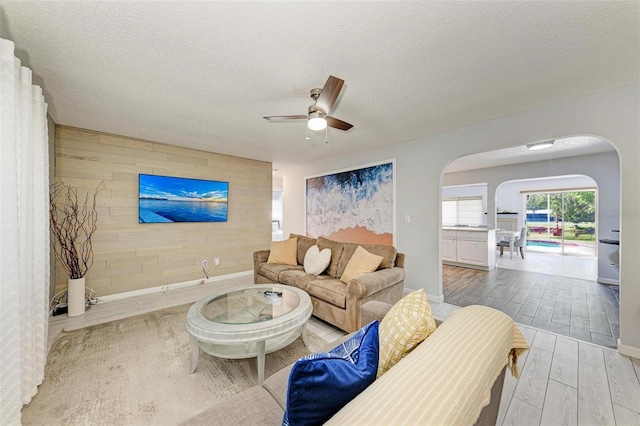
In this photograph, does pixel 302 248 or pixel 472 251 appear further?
pixel 472 251

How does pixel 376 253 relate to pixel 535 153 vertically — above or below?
below

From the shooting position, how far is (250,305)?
2230 millimetres

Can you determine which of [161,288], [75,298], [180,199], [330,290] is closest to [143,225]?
[180,199]

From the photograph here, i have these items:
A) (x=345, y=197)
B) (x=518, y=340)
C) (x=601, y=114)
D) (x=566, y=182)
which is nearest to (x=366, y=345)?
(x=518, y=340)

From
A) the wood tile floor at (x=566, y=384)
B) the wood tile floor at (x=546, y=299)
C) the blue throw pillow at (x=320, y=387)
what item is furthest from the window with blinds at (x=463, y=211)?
the blue throw pillow at (x=320, y=387)

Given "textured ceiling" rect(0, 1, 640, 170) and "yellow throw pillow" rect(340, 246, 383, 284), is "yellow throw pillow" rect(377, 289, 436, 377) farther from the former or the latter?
"textured ceiling" rect(0, 1, 640, 170)

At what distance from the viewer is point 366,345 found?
902 mm

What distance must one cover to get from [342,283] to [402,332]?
5.49ft

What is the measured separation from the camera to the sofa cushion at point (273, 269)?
3.27m

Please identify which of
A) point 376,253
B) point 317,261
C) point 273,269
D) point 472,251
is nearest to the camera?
point 376,253

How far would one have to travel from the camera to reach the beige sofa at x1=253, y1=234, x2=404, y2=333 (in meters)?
2.30

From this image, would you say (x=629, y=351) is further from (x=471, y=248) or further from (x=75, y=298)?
(x=75, y=298)

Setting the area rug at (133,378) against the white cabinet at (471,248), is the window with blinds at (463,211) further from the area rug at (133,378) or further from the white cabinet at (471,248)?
the area rug at (133,378)

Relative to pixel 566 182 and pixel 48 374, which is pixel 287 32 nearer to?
pixel 48 374
